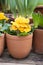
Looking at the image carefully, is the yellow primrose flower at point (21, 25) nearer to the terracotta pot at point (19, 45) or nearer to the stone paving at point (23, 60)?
the terracotta pot at point (19, 45)

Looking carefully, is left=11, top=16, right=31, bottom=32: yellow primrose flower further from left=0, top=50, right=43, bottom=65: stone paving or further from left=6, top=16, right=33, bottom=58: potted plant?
left=0, top=50, right=43, bottom=65: stone paving

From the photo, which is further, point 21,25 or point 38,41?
point 38,41

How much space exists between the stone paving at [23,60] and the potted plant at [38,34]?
0.13 ft

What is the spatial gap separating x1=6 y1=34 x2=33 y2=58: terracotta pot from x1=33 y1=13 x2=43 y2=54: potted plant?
0.22 feet

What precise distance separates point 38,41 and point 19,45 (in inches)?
5.0

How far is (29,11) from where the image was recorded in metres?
0.96

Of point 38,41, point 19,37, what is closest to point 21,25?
point 19,37

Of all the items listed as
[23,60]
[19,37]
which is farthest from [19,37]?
[23,60]

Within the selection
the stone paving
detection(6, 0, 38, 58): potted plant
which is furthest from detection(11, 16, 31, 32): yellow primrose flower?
the stone paving

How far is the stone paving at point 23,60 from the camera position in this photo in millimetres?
771

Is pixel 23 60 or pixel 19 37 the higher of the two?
pixel 19 37

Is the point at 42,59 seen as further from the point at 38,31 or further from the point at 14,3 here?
the point at 14,3

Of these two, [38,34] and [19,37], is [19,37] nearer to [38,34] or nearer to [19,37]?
[19,37]

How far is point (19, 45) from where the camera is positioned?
775 millimetres
